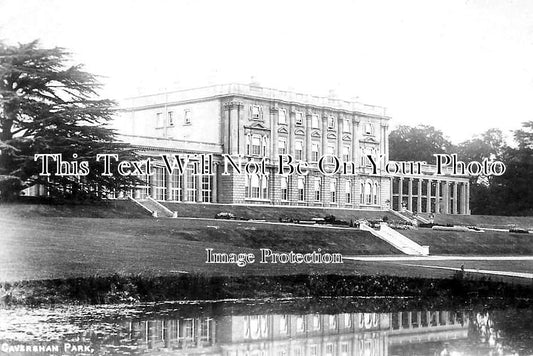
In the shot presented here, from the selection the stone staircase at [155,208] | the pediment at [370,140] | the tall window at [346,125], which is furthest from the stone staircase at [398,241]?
the pediment at [370,140]

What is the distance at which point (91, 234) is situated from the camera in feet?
80.5

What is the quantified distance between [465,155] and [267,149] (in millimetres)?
11063

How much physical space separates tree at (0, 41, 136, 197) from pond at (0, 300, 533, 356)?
637 cm

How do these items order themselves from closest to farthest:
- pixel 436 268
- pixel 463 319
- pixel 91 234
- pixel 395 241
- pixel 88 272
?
pixel 463 319, pixel 88 272, pixel 91 234, pixel 436 268, pixel 395 241

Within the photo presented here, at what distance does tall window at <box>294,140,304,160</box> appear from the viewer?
46312mm

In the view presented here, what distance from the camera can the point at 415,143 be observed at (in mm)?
60281

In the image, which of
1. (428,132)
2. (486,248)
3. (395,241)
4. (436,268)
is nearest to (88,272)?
(436,268)

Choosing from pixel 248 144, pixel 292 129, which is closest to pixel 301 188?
pixel 292 129

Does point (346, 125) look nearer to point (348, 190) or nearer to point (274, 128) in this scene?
point (348, 190)

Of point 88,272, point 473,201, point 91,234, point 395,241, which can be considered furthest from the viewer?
point 473,201

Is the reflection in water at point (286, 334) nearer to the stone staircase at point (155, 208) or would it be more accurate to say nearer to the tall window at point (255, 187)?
the stone staircase at point (155, 208)

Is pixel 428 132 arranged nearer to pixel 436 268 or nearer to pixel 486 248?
pixel 486 248

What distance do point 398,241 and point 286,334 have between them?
20.3m

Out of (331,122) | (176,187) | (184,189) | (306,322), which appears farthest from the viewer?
(331,122)
